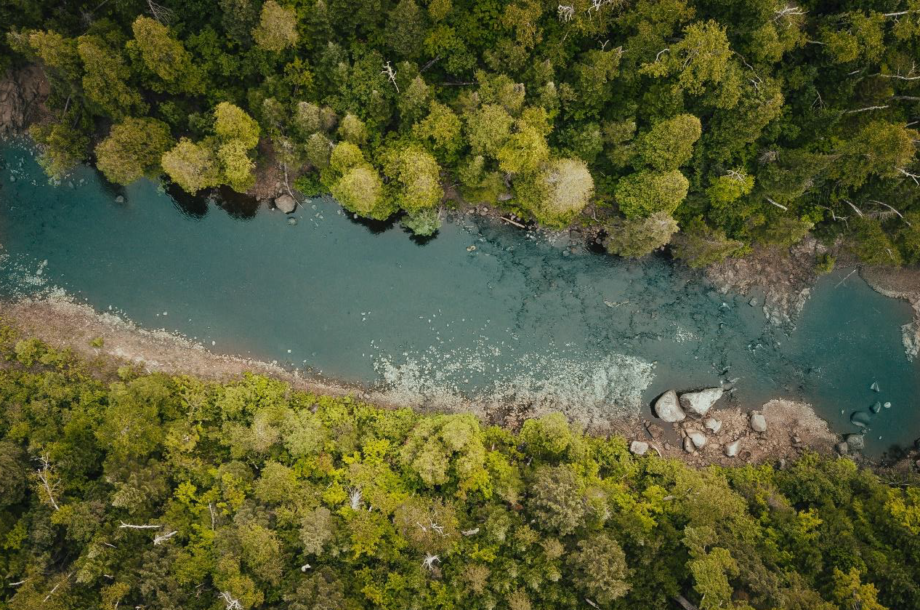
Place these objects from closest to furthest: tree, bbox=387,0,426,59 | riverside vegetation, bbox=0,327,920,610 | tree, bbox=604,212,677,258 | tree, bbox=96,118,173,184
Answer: riverside vegetation, bbox=0,327,920,610 → tree, bbox=387,0,426,59 → tree, bbox=96,118,173,184 → tree, bbox=604,212,677,258

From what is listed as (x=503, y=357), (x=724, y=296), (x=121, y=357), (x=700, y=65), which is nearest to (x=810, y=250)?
(x=724, y=296)

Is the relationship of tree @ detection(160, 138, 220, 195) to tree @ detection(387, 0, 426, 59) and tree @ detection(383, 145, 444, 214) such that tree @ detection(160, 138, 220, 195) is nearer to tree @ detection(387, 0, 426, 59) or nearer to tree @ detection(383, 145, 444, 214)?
tree @ detection(383, 145, 444, 214)

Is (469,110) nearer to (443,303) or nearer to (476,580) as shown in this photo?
(443,303)

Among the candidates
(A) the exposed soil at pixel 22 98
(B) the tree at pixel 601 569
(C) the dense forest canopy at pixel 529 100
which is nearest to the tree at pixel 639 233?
(C) the dense forest canopy at pixel 529 100

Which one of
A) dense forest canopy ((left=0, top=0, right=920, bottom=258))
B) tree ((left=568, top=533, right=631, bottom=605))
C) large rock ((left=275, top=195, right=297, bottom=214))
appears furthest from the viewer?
large rock ((left=275, top=195, right=297, bottom=214))

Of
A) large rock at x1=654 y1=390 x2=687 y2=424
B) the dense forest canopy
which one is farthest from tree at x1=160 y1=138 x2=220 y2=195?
large rock at x1=654 y1=390 x2=687 y2=424
